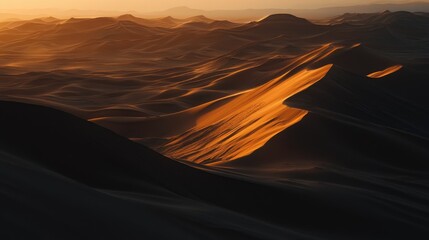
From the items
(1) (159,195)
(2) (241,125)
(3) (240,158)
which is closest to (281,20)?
(2) (241,125)

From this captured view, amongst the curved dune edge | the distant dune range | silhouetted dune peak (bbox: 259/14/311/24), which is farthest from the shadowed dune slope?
silhouetted dune peak (bbox: 259/14/311/24)

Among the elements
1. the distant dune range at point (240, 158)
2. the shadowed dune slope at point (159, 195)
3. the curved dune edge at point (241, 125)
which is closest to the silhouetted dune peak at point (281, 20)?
the distant dune range at point (240, 158)

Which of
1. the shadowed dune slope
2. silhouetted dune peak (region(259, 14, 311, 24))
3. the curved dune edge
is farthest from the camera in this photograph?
silhouetted dune peak (region(259, 14, 311, 24))

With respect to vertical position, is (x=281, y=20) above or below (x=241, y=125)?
above

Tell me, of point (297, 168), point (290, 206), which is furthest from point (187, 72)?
point (290, 206)

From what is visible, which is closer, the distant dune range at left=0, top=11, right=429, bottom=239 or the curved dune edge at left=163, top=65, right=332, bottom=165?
the distant dune range at left=0, top=11, right=429, bottom=239

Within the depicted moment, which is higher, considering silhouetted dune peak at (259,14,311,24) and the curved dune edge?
silhouetted dune peak at (259,14,311,24)

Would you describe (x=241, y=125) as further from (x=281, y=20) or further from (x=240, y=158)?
(x=281, y=20)

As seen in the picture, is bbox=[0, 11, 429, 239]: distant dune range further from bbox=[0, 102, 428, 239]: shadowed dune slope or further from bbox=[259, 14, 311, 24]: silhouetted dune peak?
bbox=[259, 14, 311, 24]: silhouetted dune peak

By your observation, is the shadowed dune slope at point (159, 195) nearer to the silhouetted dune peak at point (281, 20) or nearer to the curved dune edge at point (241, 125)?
the curved dune edge at point (241, 125)
